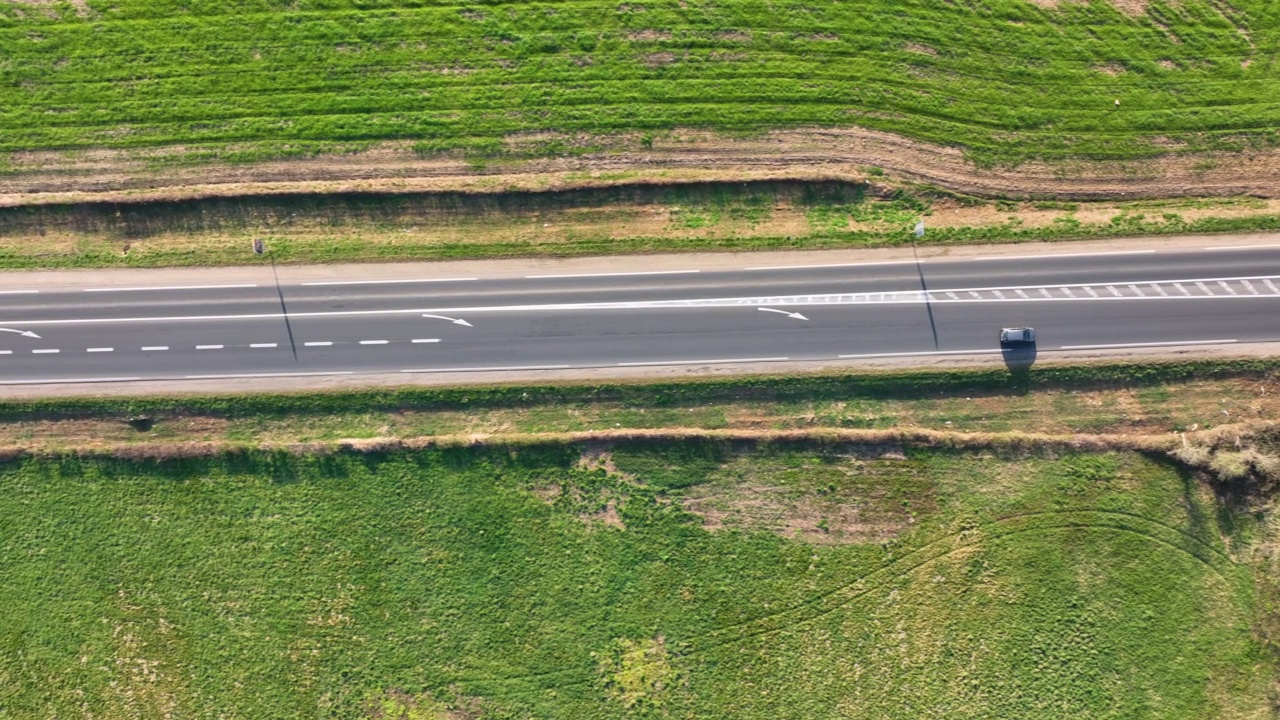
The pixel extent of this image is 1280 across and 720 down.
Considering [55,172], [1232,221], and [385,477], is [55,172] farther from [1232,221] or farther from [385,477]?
[1232,221]

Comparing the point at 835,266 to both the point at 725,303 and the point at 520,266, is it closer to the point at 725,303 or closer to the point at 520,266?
the point at 725,303

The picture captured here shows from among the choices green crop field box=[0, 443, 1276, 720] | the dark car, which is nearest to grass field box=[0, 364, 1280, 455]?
green crop field box=[0, 443, 1276, 720]

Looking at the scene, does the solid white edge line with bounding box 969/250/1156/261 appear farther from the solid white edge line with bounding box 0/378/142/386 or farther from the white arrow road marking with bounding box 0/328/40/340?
the white arrow road marking with bounding box 0/328/40/340

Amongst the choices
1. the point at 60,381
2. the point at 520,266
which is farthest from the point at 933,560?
the point at 60,381

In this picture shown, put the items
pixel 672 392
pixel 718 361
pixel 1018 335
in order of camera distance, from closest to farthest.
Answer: pixel 1018 335, pixel 672 392, pixel 718 361

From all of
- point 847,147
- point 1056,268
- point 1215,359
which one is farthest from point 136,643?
point 1215,359

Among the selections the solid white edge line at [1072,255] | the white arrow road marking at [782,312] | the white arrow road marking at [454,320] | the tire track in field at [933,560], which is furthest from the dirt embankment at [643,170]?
the tire track in field at [933,560]

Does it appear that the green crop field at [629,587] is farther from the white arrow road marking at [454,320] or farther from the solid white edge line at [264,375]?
the white arrow road marking at [454,320]
